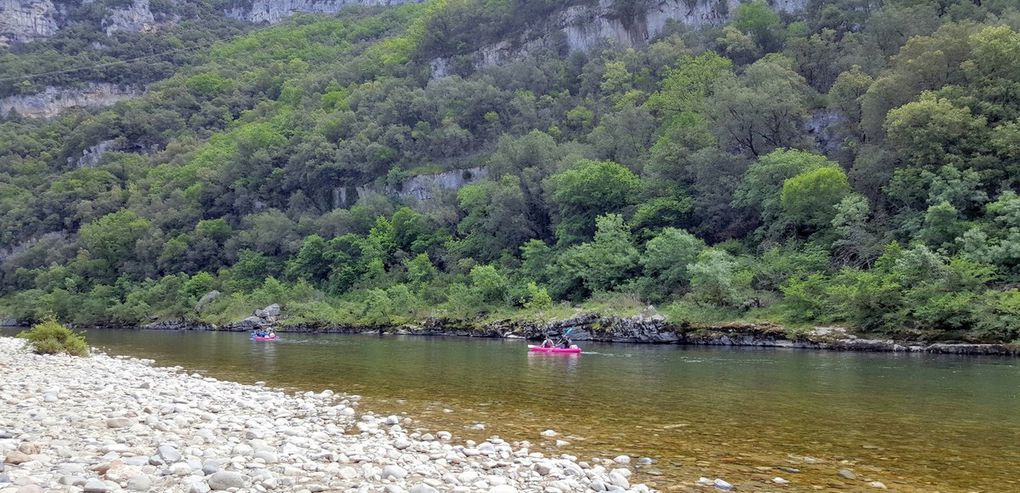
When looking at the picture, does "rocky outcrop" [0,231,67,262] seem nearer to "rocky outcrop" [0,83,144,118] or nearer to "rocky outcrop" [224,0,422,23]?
"rocky outcrop" [0,83,144,118]

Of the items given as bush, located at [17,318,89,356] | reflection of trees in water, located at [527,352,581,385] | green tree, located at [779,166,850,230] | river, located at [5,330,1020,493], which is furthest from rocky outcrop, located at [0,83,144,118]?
green tree, located at [779,166,850,230]

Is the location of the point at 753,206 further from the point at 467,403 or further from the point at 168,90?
the point at 168,90

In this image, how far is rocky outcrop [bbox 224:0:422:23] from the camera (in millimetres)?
171875

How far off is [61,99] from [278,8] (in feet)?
209

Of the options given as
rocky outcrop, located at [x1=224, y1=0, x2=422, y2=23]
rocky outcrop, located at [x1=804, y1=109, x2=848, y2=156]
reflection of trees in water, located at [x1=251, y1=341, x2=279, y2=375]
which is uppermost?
rocky outcrop, located at [x1=224, y1=0, x2=422, y2=23]

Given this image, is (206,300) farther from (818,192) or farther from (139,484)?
(139,484)

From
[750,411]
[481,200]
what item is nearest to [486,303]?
[481,200]

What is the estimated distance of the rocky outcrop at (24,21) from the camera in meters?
148

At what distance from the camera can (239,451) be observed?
365 inches

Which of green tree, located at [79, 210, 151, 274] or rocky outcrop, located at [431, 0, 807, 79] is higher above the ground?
rocky outcrop, located at [431, 0, 807, 79]

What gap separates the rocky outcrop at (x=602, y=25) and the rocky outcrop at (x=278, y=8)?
84942 mm

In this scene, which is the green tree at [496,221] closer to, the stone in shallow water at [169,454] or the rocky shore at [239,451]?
the rocky shore at [239,451]

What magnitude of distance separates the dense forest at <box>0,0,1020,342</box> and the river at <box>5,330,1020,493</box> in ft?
34.2

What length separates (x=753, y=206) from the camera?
4888 centimetres
